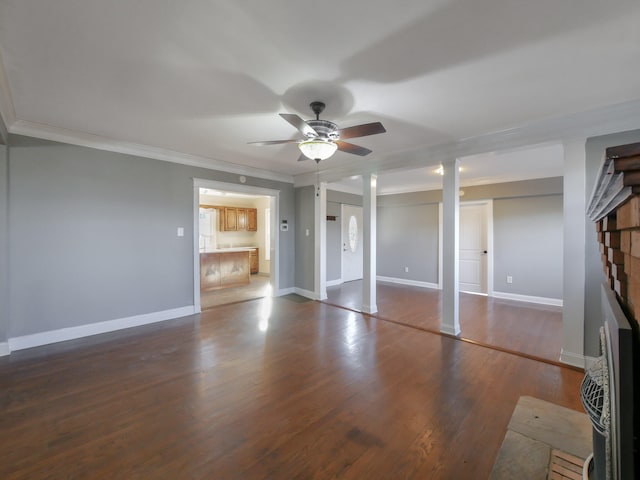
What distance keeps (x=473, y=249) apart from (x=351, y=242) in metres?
2.81

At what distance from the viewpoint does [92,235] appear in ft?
11.3

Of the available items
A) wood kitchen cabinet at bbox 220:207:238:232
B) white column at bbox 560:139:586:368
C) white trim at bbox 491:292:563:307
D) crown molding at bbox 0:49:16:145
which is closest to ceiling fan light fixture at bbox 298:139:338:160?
crown molding at bbox 0:49:16:145

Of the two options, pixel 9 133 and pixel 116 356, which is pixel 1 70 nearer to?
pixel 9 133

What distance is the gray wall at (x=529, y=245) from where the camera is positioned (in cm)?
502

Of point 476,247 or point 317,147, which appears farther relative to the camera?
point 476,247

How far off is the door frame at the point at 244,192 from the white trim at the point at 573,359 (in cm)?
434

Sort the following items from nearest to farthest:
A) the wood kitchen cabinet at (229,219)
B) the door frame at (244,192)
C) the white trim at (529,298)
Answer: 1. the door frame at (244,192)
2. the white trim at (529,298)
3. the wood kitchen cabinet at (229,219)

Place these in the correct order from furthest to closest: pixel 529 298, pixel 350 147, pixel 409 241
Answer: pixel 409 241 < pixel 529 298 < pixel 350 147

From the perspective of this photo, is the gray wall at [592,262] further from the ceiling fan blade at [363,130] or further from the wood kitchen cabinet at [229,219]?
the wood kitchen cabinet at [229,219]

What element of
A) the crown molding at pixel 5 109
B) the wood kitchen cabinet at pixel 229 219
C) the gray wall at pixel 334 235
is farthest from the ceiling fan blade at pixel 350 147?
the wood kitchen cabinet at pixel 229 219

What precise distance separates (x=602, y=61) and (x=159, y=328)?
16.7ft

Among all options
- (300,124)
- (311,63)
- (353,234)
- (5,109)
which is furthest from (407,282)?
(5,109)

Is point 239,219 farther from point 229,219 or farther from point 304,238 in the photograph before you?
point 304,238

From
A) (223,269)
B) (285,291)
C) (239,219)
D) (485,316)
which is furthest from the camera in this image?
(239,219)
